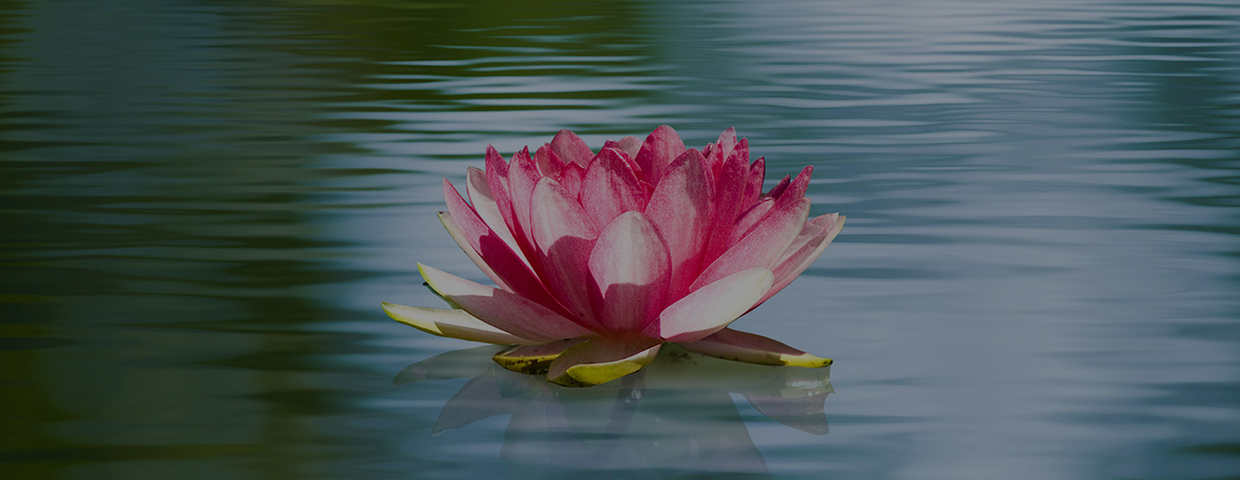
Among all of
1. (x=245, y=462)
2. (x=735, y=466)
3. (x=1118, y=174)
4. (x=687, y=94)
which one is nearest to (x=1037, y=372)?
(x=735, y=466)

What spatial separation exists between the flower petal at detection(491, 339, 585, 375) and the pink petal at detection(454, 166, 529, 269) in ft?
0.34

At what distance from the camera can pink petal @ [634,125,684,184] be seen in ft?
4.76

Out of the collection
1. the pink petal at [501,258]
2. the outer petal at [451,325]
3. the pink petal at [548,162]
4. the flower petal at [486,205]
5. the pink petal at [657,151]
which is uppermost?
the pink petal at [657,151]

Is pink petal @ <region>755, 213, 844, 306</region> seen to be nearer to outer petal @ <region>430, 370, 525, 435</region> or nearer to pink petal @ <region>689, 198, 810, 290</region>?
pink petal @ <region>689, 198, 810, 290</region>

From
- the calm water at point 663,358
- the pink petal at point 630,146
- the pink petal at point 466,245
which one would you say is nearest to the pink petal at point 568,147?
the pink petal at point 630,146

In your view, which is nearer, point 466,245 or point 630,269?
point 630,269

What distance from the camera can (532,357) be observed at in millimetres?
1390

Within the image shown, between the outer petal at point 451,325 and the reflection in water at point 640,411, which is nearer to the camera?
the reflection in water at point 640,411

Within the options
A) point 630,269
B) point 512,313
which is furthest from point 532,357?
point 630,269

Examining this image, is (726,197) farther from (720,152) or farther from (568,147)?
(568,147)

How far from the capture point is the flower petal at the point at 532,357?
4.57 feet

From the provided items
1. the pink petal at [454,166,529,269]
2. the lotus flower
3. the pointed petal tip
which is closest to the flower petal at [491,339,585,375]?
the lotus flower

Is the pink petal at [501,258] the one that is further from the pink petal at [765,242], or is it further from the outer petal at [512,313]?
the pink petal at [765,242]

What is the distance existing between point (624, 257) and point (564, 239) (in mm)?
65
